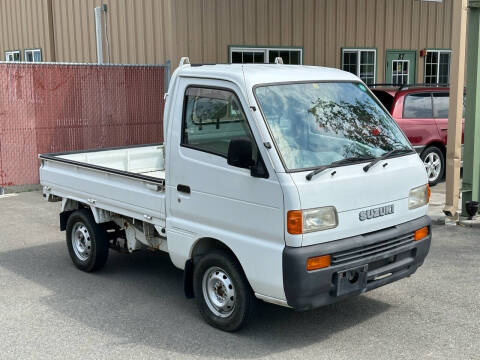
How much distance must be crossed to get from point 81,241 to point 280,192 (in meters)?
3.28

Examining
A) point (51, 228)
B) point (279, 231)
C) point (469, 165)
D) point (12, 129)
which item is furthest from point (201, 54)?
point (279, 231)

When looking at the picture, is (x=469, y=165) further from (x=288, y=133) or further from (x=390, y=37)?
(x=390, y=37)

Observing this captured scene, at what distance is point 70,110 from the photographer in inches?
480

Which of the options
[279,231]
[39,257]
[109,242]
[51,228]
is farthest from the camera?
[51,228]

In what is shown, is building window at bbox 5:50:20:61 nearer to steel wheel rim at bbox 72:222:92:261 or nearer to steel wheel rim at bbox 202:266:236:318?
steel wheel rim at bbox 72:222:92:261

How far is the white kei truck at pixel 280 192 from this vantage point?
4.44m

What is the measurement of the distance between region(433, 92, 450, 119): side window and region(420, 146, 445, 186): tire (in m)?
0.63

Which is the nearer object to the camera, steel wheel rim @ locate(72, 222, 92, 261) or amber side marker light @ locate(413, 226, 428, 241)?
amber side marker light @ locate(413, 226, 428, 241)

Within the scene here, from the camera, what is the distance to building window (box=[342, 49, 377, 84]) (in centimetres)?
1531

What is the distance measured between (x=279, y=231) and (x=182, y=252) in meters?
1.22

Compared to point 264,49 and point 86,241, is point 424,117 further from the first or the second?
point 86,241

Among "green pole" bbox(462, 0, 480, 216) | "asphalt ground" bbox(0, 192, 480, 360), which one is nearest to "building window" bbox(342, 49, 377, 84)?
"green pole" bbox(462, 0, 480, 216)

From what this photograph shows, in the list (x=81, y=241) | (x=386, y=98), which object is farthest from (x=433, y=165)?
(x=81, y=241)

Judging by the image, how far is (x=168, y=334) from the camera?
16.5 feet
